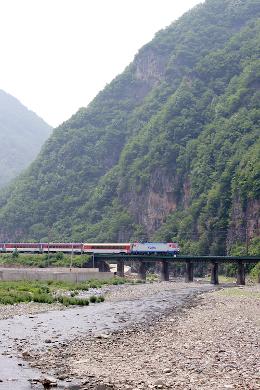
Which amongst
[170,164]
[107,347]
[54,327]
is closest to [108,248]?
[170,164]

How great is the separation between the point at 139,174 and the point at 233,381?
439 feet

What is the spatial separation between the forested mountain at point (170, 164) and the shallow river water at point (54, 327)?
203 ft

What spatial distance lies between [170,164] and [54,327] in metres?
116

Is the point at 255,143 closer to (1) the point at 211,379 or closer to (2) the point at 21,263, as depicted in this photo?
(2) the point at 21,263

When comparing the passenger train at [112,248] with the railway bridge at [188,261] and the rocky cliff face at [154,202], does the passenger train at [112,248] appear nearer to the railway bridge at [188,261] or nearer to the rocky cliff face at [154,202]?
the railway bridge at [188,261]

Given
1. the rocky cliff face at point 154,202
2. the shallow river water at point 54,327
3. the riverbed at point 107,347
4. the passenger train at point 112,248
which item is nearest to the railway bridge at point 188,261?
the passenger train at point 112,248

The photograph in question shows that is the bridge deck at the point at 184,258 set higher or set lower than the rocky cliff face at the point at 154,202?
lower

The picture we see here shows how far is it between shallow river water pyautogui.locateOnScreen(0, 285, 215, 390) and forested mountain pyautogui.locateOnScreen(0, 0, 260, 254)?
203 feet

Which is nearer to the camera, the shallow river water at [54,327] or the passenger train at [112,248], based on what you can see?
the shallow river water at [54,327]

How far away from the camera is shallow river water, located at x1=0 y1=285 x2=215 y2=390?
62.3ft

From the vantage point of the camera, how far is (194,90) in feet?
548

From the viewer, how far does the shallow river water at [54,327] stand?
19.0 metres

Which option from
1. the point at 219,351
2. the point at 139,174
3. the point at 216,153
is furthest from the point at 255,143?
the point at 219,351

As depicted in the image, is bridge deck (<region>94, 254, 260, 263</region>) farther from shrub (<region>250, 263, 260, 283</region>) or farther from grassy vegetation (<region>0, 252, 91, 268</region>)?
grassy vegetation (<region>0, 252, 91, 268</region>)
